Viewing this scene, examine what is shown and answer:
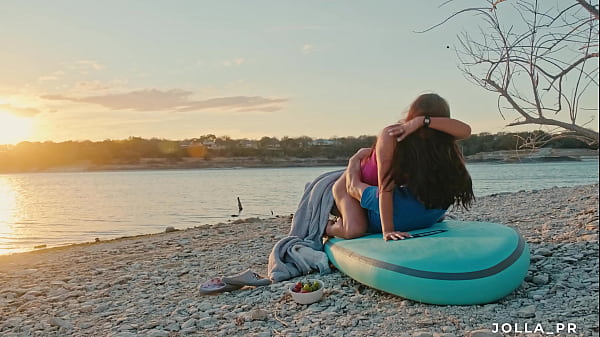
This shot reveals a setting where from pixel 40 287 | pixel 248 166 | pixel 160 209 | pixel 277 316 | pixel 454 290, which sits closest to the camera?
pixel 454 290

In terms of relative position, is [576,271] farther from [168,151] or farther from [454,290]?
[168,151]

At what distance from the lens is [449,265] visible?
4098 millimetres

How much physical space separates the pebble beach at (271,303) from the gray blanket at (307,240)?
0.23 meters

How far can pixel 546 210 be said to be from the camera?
27.7 ft

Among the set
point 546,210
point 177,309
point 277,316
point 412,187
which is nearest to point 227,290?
point 177,309

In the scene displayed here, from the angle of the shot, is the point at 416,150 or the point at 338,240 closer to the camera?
the point at 416,150

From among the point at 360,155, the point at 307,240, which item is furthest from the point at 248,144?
the point at 360,155

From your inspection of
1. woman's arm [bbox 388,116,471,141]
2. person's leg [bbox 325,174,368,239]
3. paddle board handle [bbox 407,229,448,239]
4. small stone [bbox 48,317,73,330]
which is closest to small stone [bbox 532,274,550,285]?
paddle board handle [bbox 407,229,448,239]

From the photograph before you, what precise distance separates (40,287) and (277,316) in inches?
147

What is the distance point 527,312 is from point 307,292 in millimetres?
1700

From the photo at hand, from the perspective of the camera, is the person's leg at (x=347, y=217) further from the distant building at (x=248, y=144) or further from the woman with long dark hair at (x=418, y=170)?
the distant building at (x=248, y=144)

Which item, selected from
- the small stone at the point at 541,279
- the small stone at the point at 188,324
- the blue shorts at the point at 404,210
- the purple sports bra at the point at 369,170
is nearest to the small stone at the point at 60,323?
the small stone at the point at 188,324

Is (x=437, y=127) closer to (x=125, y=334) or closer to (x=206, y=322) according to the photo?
(x=206, y=322)

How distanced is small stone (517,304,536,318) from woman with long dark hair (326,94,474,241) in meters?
1.13
